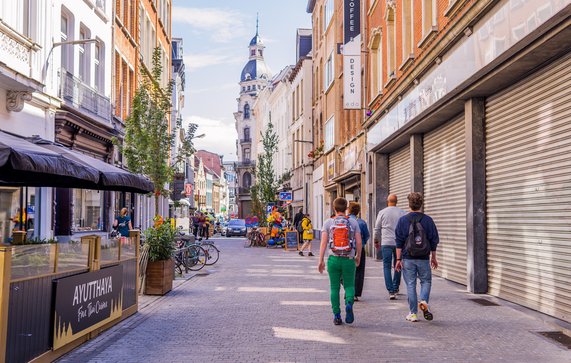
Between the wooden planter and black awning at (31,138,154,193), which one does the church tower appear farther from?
black awning at (31,138,154,193)

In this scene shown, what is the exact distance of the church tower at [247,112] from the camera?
4031 inches

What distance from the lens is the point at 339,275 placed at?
9258 mm

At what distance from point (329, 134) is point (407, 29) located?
18049mm

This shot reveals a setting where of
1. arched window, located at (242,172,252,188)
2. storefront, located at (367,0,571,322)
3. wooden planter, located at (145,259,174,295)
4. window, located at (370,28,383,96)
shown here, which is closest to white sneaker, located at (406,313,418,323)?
storefront, located at (367,0,571,322)

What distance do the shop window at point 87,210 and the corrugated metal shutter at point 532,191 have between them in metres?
13.6

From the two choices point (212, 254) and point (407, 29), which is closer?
point (407, 29)

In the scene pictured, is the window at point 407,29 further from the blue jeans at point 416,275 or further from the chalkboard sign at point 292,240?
the chalkboard sign at point 292,240

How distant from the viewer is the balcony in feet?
64.2

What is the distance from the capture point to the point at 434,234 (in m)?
9.38

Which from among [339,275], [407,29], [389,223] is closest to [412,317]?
[339,275]

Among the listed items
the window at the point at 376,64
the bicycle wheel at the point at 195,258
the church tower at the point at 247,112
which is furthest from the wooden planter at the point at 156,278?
the church tower at the point at 247,112

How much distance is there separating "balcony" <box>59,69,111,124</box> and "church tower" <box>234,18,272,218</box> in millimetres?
75425

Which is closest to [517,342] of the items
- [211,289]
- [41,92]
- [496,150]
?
[496,150]

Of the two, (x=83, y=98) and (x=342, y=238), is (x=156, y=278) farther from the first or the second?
(x=83, y=98)
